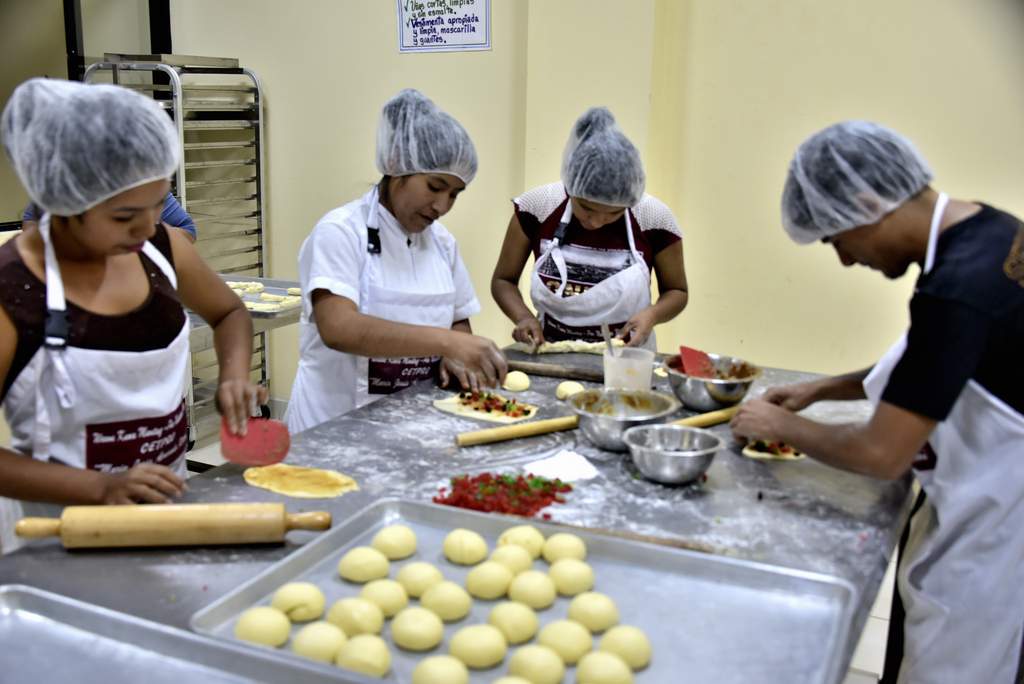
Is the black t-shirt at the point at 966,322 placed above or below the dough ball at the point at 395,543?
above

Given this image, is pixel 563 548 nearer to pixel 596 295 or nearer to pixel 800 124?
pixel 596 295

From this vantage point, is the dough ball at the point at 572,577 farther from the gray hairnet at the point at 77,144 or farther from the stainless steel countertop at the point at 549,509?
the gray hairnet at the point at 77,144

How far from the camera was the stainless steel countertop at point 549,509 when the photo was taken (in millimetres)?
1319

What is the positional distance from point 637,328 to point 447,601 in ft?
5.05

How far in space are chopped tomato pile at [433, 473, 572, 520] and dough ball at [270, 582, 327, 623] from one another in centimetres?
37

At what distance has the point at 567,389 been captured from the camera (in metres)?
2.33

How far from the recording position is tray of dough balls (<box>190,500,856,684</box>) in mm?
1184

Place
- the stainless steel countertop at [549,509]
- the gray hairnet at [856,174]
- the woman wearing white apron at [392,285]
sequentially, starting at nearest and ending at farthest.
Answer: the stainless steel countertop at [549,509] < the gray hairnet at [856,174] < the woman wearing white apron at [392,285]

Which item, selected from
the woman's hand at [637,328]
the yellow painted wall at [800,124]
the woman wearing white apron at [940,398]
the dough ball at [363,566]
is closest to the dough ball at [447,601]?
the dough ball at [363,566]

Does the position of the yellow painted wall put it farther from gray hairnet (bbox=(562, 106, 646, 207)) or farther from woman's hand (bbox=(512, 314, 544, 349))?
woman's hand (bbox=(512, 314, 544, 349))

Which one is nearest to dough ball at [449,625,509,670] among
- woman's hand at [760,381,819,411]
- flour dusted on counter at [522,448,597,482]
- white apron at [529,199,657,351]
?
flour dusted on counter at [522,448,597,482]

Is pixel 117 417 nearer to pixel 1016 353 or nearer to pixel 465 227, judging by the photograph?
pixel 1016 353

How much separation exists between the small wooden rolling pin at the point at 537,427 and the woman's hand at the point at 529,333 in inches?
27.1

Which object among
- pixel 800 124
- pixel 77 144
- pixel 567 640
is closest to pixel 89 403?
pixel 77 144
